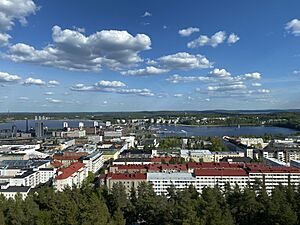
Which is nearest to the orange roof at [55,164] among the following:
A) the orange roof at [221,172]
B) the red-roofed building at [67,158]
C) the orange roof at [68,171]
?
the red-roofed building at [67,158]

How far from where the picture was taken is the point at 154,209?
37.0ft

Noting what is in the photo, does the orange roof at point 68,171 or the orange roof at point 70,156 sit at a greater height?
the orange roof at point 68,171

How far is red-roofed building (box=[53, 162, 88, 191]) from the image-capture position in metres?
17.8

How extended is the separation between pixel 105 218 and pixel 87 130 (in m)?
44.8

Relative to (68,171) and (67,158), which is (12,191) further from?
(67,158)

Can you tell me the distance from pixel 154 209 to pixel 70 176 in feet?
28.5

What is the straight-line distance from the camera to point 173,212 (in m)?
10.4

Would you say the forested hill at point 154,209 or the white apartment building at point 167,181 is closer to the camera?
the forested hill at point 154,209

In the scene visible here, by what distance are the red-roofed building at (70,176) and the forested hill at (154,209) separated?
3.75m

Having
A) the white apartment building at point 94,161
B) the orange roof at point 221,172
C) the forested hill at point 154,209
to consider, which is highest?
the forested hill at point 154,209

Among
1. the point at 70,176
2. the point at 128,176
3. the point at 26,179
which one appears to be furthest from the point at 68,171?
the point at 128,176

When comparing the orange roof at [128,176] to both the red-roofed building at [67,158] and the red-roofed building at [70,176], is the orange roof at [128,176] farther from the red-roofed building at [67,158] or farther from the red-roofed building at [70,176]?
the red-roofed building at [67,158]

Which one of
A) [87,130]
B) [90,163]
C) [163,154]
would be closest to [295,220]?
[90,163]

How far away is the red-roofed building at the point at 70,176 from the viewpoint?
1781cm
